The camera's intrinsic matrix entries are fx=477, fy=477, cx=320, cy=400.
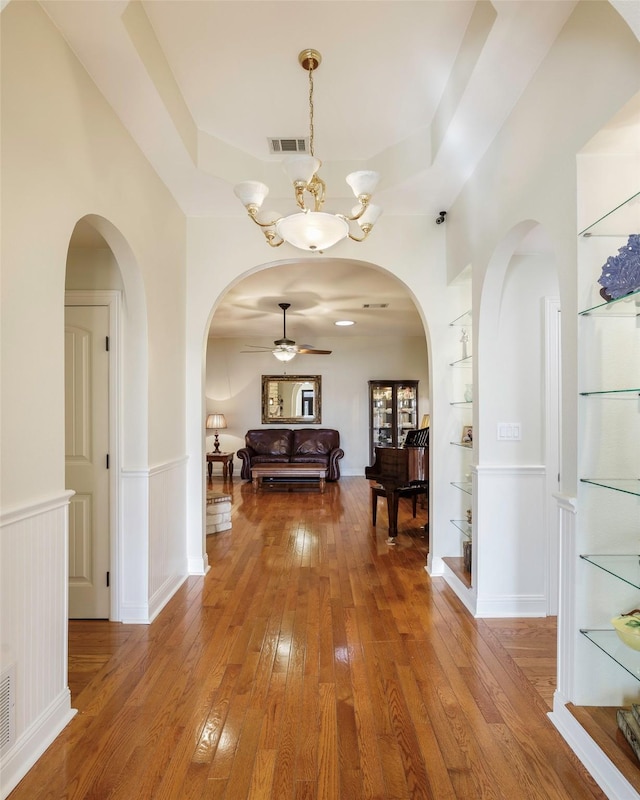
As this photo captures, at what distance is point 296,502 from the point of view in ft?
23.3

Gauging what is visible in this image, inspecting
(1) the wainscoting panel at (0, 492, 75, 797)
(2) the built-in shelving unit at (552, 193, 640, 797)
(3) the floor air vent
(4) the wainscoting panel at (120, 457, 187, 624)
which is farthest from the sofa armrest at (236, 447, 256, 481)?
(2) the built-in shelving unit at (552, 193, 640, 797)

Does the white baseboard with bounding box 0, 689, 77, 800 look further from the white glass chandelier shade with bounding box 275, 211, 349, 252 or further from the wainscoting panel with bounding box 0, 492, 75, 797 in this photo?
the white glass chandelier shade with bounding box 275, 211, 349, 252

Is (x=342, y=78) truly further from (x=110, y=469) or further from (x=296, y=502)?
(x=296, y=502)

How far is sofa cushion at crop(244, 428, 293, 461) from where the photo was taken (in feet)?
30.3

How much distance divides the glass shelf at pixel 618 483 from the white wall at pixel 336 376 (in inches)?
308

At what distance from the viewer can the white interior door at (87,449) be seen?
121 inches

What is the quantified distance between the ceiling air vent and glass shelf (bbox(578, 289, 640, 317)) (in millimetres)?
2317

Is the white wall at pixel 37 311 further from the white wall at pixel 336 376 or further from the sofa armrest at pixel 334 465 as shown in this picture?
the white wall at pixel 336 376

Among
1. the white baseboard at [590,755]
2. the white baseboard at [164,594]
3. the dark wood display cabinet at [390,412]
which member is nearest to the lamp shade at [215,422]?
the dark wood display cabinet at [390,412]

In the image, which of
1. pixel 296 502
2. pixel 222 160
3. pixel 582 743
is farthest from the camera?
pixel 296 502

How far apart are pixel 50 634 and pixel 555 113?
120 inches

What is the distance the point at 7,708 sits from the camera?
1640mm

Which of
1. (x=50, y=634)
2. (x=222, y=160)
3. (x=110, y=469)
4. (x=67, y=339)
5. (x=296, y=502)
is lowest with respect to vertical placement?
(x=296, y=502)

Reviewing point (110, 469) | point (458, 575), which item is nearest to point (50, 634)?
point (110, 469)
